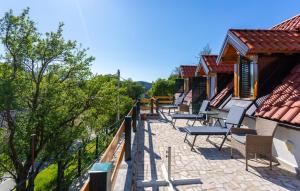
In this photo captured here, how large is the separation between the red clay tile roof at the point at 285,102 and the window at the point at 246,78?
108 centimetres

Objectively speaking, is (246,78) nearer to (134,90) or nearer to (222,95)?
(222,95)

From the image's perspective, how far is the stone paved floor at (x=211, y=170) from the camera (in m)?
4.22

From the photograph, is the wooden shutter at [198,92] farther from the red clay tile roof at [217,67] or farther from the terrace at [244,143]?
the terrace at [244,143]

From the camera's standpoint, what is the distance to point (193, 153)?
6.32 metres

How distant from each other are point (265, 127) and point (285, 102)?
0.70m

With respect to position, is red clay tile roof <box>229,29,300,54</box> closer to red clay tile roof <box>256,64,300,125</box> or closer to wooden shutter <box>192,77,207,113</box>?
red clay tile roof <box>256,64,300,125</box>

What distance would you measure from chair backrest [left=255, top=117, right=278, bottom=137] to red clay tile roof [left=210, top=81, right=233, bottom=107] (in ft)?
12.9

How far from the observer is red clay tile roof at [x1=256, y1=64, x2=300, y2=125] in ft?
15.7

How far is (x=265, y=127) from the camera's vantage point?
5.46 metres

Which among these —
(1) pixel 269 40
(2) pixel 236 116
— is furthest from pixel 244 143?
(1) pixel 269 40

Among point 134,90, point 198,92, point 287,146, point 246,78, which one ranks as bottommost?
point 287,146

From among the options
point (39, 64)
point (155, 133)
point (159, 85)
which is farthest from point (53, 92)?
point (159, 85)

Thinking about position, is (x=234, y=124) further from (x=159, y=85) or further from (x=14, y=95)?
(x=159, y=85)

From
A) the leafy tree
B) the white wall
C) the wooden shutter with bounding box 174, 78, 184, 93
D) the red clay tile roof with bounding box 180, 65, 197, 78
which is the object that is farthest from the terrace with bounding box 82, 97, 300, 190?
the leafy tree
